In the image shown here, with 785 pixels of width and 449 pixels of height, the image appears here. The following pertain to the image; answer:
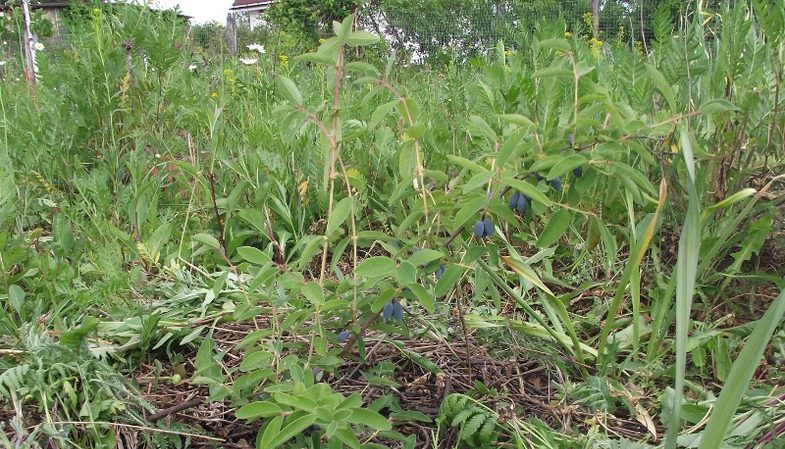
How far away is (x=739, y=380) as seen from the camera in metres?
0.75

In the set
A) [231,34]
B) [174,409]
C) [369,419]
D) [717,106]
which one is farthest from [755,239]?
[231,34]

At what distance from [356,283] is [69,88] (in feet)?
5.72

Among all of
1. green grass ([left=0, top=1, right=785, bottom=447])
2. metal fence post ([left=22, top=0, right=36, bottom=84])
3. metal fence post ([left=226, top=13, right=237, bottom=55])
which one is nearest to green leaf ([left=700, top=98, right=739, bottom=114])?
green grass ([left=0, top=1, right=785, bottom=447])

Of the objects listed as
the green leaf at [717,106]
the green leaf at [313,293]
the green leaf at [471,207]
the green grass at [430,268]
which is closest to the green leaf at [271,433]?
the green grass at [430,268]

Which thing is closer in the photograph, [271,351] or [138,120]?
[271,351]

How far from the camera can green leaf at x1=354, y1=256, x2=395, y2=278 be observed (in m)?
0.92

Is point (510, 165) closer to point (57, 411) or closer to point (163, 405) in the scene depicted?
point (163, 405)

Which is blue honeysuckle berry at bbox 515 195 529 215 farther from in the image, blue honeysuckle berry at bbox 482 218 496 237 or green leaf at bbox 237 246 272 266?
green leaf at bbox 237 246 272 266

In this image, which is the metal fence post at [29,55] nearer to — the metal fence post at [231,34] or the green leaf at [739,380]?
the green leaf at [739,380]

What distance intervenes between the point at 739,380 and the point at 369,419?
0.45 m

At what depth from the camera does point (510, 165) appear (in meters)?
1.03

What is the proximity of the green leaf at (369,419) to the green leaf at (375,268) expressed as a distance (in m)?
0.19

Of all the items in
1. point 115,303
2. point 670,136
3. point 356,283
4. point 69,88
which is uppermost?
point 69,88

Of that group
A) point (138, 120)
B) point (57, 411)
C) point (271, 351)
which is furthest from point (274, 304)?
point (138, 120)
